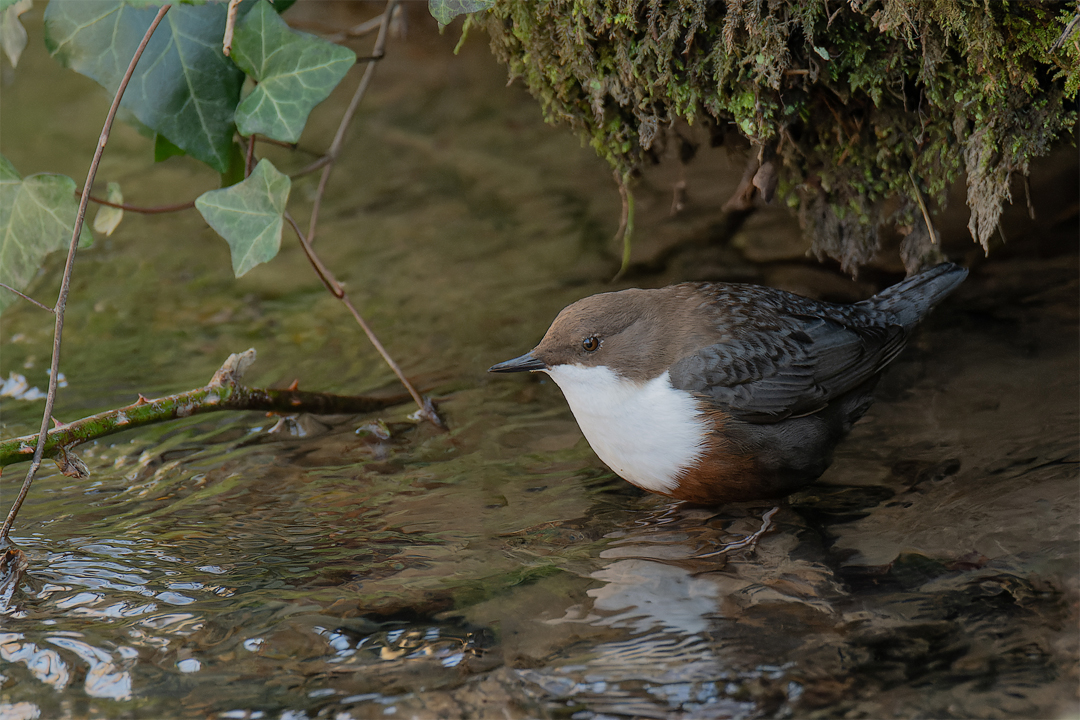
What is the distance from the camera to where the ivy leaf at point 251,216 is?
284cm

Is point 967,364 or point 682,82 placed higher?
point 682,82

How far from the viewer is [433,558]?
8.79 ft

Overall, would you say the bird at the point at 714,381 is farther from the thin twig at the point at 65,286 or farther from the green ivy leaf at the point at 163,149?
the green ivy leaf at the point at 163,149

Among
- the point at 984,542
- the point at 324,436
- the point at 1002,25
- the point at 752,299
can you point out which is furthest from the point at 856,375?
the point at 324,436

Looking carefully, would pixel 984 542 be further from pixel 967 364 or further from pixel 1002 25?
pixel 1002 25

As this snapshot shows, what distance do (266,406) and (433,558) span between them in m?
0.99

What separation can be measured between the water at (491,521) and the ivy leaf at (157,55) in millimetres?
1282

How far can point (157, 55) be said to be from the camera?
2.97 m

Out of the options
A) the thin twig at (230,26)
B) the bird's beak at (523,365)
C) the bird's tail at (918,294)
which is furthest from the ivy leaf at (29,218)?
the bird's tail at (918,294)

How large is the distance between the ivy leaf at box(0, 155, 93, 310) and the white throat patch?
1.85 meters

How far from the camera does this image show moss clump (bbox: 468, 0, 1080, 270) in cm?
269

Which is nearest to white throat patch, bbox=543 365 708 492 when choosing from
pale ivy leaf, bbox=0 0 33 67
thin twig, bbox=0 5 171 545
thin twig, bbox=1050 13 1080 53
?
thin twig, bbox=1050 13 1080 53

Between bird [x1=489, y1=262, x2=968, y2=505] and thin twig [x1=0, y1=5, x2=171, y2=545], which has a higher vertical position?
thin twig [x1=0, y1=5, x2=171, y2=545]

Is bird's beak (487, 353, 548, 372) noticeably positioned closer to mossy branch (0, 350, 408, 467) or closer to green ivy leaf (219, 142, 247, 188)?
mossy branch (0, 350, 408, 467)
